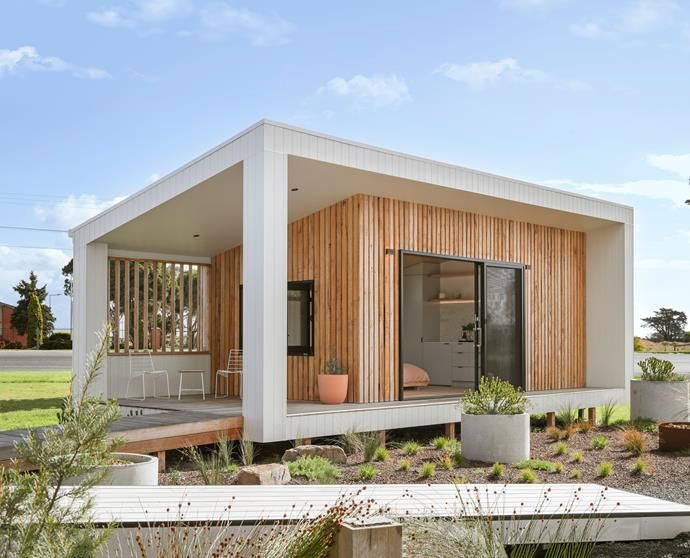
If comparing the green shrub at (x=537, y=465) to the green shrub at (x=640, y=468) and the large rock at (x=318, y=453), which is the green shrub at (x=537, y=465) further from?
the large rock at (x=318, y=453)

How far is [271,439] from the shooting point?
26.3 ft

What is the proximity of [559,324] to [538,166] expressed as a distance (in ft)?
8.75

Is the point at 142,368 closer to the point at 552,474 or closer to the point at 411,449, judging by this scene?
the point at 411,449

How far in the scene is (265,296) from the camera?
7855 millimetres

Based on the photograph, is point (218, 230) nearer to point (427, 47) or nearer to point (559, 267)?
point (427, 47)

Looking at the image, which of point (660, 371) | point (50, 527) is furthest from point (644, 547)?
point (660, 371)

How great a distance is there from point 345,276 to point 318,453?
2844mm

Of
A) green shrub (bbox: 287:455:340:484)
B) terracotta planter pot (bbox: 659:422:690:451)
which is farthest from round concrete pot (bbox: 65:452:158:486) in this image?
terracotta planter pot (bbox: 659:422:690:451)

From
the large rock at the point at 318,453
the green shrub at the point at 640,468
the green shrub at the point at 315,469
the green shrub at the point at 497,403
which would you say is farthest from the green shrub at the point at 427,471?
the green shrub at the point at 640,468

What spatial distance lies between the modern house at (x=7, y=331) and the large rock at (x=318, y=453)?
4363cm

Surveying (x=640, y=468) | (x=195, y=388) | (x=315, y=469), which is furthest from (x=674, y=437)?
(x=195, y=388)

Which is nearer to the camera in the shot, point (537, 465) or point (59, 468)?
point (59, 468)

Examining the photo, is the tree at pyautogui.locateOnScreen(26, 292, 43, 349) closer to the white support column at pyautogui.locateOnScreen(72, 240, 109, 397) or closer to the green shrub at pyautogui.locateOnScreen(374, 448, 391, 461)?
the white support column at pyautogui.locateOnScreen(72, 240, 109, 397)

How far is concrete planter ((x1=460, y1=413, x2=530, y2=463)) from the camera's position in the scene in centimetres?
798
